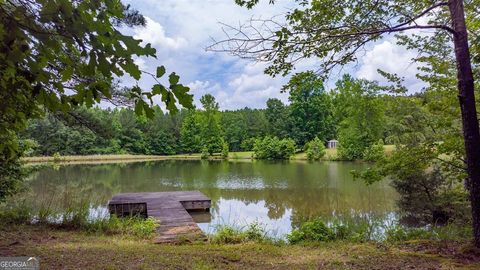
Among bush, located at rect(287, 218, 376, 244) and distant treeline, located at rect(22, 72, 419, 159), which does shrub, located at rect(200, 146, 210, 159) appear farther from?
bush, located at rect(287, 218, 376, 244)

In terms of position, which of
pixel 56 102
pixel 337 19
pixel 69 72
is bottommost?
pixel 56 102

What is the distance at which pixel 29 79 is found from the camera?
1.54m

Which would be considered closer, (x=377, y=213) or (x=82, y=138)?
(x=377, y=213)

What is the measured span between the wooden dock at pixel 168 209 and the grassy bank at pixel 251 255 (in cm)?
147

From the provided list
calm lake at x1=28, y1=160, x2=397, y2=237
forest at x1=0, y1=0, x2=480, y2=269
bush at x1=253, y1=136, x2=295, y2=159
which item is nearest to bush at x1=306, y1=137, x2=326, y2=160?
bush at x1=253, y1=136, x2=295, y2=159

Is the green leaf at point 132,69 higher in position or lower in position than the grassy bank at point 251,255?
higher

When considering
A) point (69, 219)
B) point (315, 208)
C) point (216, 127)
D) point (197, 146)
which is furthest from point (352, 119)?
point (69, 219)

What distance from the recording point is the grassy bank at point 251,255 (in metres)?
3.57

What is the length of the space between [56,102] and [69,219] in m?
5.55

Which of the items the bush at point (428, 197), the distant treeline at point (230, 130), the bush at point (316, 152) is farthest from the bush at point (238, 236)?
the bush at point (316, 152)

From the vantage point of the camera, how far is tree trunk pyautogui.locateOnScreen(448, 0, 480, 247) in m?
3.78

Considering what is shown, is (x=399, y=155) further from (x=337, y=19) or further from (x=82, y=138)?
(x=82, y=138)

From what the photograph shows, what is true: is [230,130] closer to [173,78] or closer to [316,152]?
[316,152]

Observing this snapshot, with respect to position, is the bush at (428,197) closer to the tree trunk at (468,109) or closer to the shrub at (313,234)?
the shrub at (313,234)
